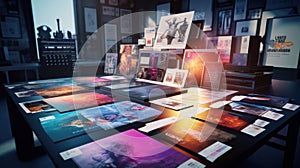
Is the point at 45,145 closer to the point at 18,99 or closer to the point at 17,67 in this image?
the point at 18,99

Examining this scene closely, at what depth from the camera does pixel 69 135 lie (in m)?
0.58

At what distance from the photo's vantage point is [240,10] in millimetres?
2590

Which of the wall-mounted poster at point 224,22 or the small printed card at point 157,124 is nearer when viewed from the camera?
the small printed card at point 157,124

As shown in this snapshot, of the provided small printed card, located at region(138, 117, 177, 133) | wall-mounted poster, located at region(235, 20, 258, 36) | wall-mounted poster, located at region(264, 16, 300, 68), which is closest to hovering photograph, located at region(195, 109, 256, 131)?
small printed card, located at region(138, 117, 177, 133)

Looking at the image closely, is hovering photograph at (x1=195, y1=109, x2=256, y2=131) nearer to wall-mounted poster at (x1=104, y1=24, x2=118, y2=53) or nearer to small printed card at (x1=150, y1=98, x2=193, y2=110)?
small printed card at (x1=150, y1=98, x2=193, y2=110)

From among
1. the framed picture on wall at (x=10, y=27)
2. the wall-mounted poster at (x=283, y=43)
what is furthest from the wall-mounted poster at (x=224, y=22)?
the framed picture on wall at (x=10, y=27)

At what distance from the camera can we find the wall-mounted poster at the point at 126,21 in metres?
3.91

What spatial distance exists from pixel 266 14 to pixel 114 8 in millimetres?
2855

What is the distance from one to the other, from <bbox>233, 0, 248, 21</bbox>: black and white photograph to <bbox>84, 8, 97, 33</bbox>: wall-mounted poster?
2.60m

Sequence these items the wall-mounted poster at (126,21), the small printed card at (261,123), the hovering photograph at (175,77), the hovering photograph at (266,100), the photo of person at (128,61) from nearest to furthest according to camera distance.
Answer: the small printed card at (261,123) → the hovering photograph at (266,100) → the hovering photograph at (175,77) → the photo of person at (128,61) → the wall-mounted poster at (126,21)

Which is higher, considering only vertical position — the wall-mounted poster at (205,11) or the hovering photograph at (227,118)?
the wall-mounted poster at (205,11)

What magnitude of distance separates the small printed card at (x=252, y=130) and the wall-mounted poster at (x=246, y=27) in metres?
2.28

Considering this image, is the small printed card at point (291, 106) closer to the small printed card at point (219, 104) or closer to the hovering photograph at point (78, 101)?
the small printed card at point (219, 104)

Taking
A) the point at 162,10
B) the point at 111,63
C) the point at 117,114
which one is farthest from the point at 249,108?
the point at 162,10
